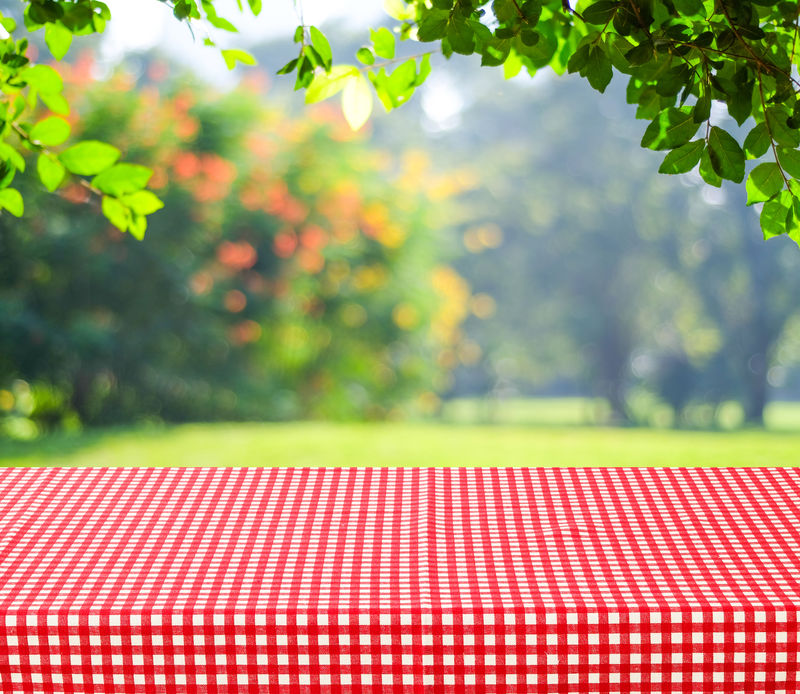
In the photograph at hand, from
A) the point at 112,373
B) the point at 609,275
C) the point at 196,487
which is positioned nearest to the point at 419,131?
the point at 609,275

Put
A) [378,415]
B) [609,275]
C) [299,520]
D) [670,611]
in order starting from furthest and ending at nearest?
[609,275]
[378,415]
[299,520]
[670,611]

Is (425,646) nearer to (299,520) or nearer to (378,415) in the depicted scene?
(299,520)

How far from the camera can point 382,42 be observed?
1068mm

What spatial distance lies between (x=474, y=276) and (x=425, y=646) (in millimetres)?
13629

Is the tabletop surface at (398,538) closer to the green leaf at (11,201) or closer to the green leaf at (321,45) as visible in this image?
the green leaf at (11,201)

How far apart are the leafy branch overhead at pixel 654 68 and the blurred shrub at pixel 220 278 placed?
6202 mm

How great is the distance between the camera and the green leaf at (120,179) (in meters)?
0.75

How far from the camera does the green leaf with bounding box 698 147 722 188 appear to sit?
0.94 meters

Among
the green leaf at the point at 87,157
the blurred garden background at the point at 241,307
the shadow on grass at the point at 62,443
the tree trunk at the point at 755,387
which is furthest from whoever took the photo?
the tree trunk at the point at 755,387

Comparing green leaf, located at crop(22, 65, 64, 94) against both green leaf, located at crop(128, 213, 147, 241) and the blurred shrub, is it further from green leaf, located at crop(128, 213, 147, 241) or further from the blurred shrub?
the blurred shrub

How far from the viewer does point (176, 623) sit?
34.6 inches

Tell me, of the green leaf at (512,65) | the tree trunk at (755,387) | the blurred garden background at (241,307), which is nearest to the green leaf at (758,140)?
the green leaf at (512,65)

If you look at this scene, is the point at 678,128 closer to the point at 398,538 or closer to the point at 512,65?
the point at 512,65

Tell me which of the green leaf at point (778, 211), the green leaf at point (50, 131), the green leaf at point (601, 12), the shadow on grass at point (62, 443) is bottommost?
the shadow on grass at point (62, 443)
